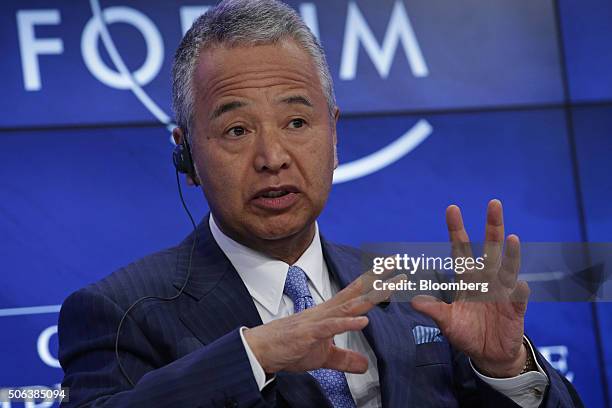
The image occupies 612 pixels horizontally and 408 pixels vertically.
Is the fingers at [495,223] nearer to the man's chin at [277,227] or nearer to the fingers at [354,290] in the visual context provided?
the fingers at [354,290]

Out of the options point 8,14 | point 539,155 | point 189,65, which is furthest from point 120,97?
point 539,155

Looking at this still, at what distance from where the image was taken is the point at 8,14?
2.88 metres

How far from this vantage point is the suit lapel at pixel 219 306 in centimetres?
192

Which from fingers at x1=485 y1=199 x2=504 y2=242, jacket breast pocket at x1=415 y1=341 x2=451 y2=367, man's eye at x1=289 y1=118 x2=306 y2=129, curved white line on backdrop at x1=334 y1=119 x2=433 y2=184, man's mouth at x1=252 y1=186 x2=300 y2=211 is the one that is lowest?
jacket breast pocket at x1=415 y1=341 x2=451 y2=367

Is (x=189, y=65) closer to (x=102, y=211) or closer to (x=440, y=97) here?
(x=102, y=211)

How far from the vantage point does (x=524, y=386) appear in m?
1.95

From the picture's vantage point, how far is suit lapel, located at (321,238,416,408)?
77.4 inches

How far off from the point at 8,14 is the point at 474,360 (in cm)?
176

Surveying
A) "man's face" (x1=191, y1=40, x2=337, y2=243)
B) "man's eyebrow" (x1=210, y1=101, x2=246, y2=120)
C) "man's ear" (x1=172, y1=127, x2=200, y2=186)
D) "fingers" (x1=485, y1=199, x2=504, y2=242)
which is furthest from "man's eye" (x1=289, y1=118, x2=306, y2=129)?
"fingers" (x1=485, y1=199, x2=504, y2=242)

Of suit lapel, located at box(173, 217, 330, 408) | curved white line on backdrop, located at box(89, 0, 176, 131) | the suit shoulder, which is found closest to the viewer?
suit lapel, located at box(173, 217, 330, 408)

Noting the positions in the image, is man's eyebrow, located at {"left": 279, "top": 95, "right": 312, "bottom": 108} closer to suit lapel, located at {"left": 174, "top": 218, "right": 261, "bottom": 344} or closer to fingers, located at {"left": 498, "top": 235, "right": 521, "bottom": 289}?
suit lapel, located at {"left": 174, "top": 218, "right": 261, "bottom": 344}

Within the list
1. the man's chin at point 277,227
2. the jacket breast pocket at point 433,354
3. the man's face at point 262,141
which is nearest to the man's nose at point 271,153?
the man's face at point 262,141

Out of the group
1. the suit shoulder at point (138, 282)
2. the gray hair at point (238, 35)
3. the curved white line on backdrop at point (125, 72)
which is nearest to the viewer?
the suit shoulder at point (138, 282)

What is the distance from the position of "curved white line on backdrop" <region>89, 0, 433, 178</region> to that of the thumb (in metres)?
1.12
